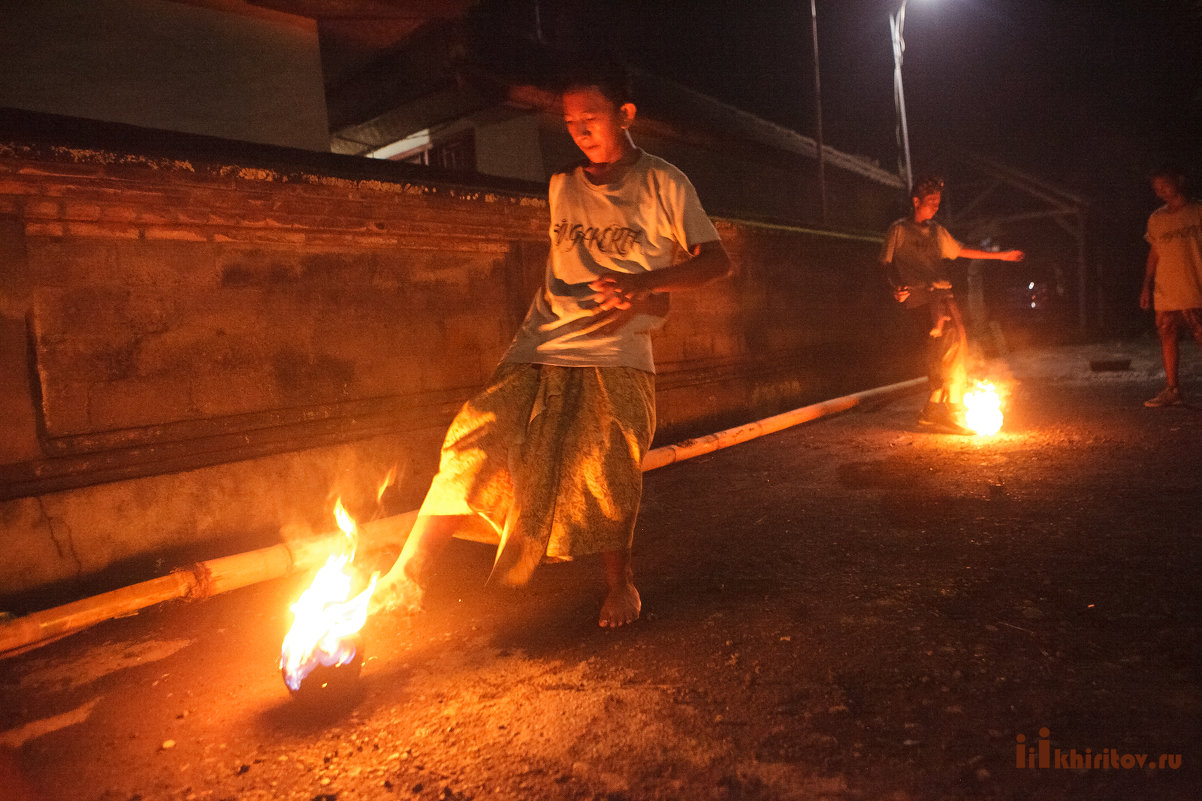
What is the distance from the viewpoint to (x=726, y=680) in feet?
6.89

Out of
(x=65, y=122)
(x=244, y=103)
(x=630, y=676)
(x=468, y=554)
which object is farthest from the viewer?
(x=244, y=103)

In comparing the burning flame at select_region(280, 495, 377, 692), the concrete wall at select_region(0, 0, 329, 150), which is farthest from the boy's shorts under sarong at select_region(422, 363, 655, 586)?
the concrete wall at select_region(0, 0, 329, 150)

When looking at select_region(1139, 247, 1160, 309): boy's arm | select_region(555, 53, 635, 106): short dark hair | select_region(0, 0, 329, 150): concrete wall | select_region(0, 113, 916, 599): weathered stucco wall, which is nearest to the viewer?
select_region(555, 53, 635, 106): short dark hair

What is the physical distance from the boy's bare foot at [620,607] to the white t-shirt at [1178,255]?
6.51 metres

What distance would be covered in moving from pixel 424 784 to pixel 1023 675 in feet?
5.39

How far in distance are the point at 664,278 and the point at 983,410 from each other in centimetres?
465

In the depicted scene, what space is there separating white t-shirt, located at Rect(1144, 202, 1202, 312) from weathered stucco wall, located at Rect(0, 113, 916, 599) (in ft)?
18.5

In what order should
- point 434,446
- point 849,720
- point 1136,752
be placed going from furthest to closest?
point 434,446 → point 849,720 → point 1136,752

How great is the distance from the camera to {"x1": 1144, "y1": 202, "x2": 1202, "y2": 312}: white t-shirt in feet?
20.6

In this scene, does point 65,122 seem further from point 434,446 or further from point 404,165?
point 434,446

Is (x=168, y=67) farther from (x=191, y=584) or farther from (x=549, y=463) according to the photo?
(x=549, y=463)

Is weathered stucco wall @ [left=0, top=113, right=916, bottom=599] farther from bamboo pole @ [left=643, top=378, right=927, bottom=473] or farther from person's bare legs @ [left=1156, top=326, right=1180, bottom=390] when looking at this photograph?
person's bare legs @ [left=1156, top=326, right=1180, bottom=390]

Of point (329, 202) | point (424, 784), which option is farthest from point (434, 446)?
point (424, 784)

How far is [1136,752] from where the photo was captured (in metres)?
1.61
